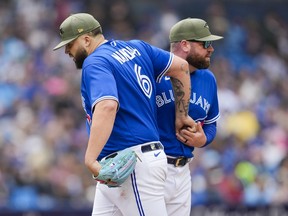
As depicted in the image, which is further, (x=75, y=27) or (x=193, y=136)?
(x=193, y=136)

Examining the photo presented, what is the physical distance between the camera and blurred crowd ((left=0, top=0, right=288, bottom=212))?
12.3 metres

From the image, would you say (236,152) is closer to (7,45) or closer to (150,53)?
(7,45)

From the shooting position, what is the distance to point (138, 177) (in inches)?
235

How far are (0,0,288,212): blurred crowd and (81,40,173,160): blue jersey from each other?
5395 mm

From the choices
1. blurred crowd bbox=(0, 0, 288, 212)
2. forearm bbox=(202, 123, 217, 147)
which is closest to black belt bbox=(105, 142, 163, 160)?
forearm bbox=(202, 123, 217, 147)

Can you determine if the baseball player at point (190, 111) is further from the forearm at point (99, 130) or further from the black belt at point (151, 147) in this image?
the forearm at point (99, 130)

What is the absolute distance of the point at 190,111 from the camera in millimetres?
6875

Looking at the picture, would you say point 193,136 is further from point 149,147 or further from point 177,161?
point 149,147

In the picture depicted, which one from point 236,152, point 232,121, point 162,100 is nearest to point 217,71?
point 232,121

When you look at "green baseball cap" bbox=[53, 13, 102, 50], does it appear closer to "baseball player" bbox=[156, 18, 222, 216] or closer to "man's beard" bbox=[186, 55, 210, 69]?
"baseball player" bbox=[156, 18, 222, 216]

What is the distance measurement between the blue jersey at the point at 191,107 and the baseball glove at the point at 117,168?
0.89 meters

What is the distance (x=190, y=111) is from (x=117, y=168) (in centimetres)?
133

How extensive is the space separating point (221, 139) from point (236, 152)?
0.34m

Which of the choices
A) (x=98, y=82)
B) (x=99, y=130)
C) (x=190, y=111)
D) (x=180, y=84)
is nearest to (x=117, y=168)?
(x=99, y=130)
